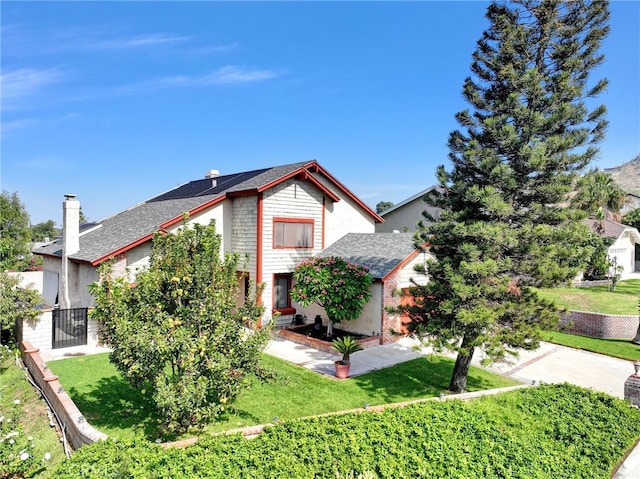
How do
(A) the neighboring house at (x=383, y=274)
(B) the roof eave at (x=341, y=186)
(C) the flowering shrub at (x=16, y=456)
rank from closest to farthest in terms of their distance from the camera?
(C) the flowering shrub at (x=16, y=456), (A) the neighboring house at (x=383, y=274), (B) the roof eave at (x=341, y=186)

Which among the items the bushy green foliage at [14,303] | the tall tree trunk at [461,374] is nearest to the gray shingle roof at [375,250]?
the tall tree trunk at [461,374]

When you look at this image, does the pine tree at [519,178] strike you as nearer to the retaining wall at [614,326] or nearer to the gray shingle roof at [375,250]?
the gray shingle roof at [375,250]

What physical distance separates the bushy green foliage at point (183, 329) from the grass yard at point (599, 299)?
19975mm

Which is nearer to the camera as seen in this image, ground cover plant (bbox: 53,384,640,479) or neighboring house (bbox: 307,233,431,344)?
ground cover plant (bbox: 53,384,640,479)

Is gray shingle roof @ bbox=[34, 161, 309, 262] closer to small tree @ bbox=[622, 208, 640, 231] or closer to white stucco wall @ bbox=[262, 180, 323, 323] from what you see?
white stucco wall @ bbox=[262, 180, 323, 323]

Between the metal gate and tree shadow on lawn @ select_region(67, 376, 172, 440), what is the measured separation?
4748mm

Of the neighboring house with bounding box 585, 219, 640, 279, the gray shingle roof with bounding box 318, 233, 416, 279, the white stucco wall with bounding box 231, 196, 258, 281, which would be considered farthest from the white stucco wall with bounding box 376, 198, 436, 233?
the neighboring house with bounding box 585, 219, 640, 279

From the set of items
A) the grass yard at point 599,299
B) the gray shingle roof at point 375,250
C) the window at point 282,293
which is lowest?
the grass yard at point 599,299

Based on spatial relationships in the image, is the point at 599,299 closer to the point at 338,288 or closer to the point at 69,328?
the point at 338,288

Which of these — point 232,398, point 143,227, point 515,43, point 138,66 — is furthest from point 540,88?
point 143,227

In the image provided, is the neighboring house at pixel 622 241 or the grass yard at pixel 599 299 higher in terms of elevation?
the neighboring house at pixel 622 241

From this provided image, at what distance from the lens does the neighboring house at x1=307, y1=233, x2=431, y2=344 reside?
16.3 m

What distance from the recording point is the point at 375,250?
62.8 feet

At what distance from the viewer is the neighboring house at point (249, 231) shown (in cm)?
1688
